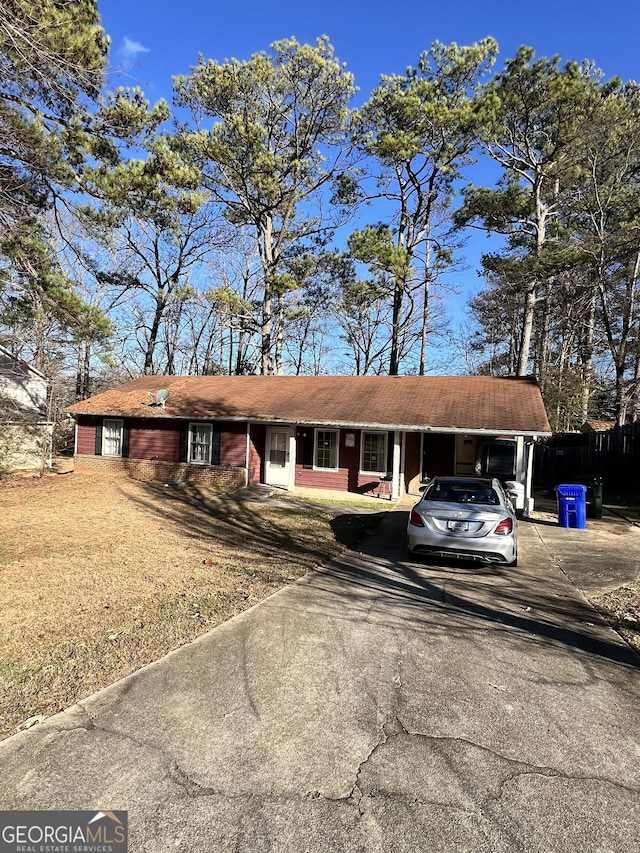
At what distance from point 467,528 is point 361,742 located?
175 inches

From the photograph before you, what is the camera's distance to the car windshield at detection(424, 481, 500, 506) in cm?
766

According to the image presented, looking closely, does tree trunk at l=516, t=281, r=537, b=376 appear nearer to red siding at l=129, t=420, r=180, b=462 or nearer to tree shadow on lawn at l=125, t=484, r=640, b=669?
tree shadow on lawn at l=125, t=484, r=640, b=669

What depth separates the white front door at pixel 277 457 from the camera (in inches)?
641

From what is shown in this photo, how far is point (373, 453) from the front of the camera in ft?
50.3

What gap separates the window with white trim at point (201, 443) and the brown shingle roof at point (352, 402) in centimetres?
67

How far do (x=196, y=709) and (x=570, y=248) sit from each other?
790 inches

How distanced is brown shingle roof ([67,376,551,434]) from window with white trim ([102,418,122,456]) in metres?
0.61

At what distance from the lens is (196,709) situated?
11.8 ft

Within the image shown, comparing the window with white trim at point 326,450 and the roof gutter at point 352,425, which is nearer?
the roof gutter at point 352,425

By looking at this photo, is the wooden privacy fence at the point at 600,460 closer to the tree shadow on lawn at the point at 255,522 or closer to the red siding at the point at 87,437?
the tree shadow on lawn at the point at 255,522

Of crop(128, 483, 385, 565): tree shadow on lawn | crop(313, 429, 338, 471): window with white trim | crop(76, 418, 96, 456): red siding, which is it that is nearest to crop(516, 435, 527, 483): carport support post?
crop(128, 483, 385, 565): tree shadow on lawn

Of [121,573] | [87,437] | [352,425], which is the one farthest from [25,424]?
[121,573]

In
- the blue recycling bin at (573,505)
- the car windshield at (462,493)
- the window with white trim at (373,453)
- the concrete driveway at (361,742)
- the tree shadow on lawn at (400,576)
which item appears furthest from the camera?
the window with white trim at (373,453)

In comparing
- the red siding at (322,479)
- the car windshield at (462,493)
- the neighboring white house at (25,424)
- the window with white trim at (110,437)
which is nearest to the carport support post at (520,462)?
the red siding at (322,479)
